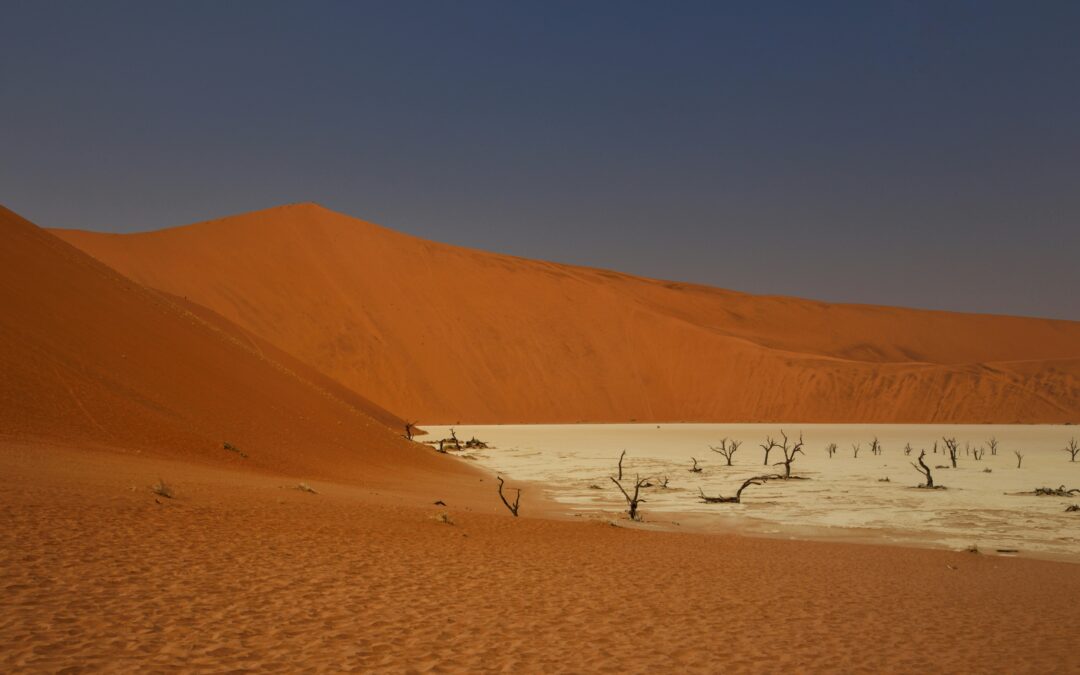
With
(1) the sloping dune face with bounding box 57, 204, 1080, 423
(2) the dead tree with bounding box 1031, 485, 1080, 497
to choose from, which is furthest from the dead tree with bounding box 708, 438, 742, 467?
(1) the sloping dune face with bounding box 57, 204, 1080, 423

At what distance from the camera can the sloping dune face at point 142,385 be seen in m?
15.9

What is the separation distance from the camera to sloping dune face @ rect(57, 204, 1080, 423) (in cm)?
6494

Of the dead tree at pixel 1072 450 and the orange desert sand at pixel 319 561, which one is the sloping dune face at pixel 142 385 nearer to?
the orange desert sand at pixel 319 561

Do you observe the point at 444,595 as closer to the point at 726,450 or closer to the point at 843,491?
the point at 843,491

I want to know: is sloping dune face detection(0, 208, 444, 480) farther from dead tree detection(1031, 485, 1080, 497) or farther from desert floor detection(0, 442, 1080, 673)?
dead tree detection(1031, 485, 1080, 497)

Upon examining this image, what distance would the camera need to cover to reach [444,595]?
7711 millimetres

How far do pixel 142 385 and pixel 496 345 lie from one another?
53.4 metres

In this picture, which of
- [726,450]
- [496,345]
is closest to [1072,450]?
[726,450]

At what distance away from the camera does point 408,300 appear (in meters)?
74.0

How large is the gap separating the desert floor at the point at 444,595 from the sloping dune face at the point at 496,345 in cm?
4991

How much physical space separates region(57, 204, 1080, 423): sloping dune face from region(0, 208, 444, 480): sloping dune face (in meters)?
35.7

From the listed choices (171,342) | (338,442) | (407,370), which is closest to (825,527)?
(338,442)

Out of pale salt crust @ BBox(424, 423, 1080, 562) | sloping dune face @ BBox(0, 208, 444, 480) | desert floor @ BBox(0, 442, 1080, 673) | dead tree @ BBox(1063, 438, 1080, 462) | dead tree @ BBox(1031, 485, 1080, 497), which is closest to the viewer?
desert floor @ BBox(0, 442, 1080, 673)

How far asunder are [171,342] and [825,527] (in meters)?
17.1
